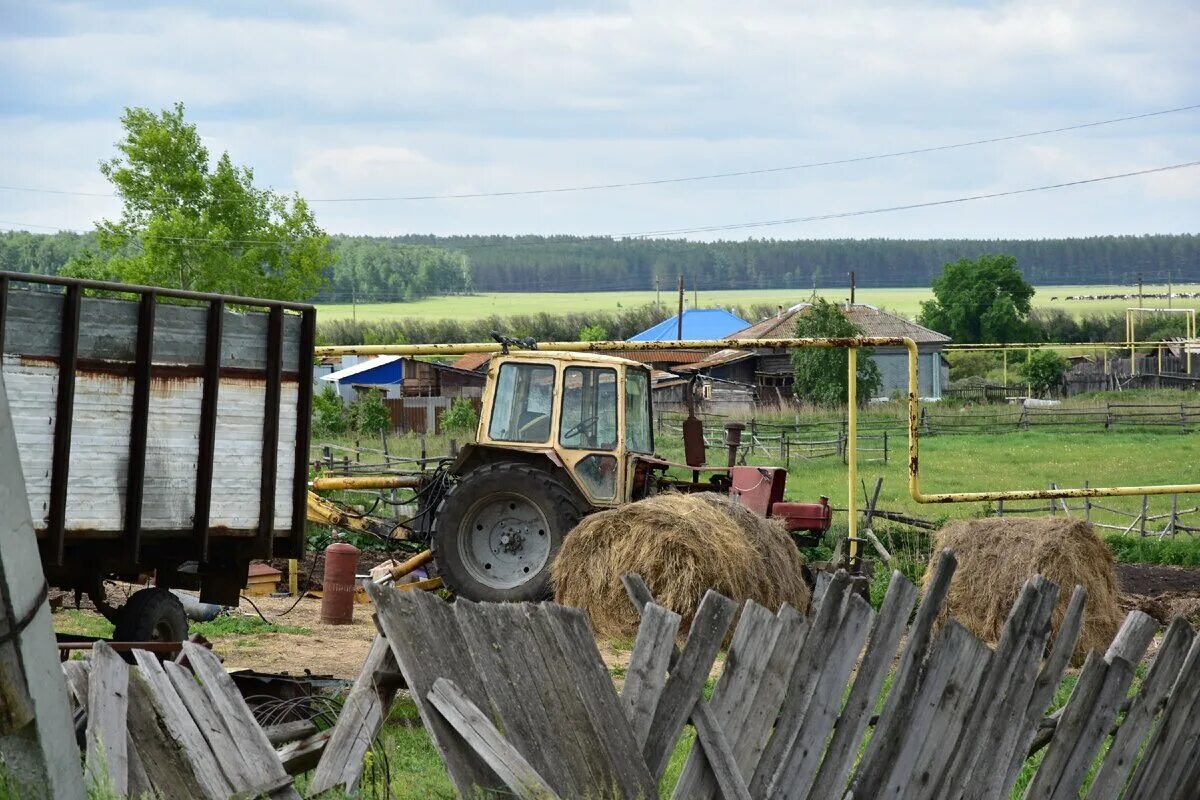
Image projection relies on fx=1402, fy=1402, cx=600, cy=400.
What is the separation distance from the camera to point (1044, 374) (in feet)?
194

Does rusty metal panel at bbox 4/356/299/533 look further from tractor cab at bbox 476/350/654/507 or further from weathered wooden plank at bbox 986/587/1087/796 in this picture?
weathered wooden plank at bbox 986/587/1087/796

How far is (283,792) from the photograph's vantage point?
427 cm

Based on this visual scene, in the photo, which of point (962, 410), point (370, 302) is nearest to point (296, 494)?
point (962, 410)

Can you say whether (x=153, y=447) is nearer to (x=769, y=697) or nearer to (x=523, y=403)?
(x=769, y=697)

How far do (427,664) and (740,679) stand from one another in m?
1.03

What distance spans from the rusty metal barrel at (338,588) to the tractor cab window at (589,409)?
222 cm

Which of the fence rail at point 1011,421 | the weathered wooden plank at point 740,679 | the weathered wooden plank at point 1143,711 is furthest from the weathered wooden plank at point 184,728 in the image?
the fence rail at point 1011,421

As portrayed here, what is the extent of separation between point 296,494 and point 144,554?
3.22ft

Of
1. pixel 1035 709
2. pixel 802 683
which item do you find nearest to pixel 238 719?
pixel 802 683

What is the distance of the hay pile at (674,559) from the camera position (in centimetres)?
1087

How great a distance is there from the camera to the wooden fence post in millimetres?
3682

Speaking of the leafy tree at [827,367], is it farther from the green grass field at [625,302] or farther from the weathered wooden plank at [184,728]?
the green grass field at [625,302]

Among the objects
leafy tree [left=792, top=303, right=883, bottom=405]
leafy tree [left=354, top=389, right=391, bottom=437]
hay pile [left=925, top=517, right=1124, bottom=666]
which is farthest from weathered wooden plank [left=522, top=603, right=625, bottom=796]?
leafy tree [left=792, top=303, right=883, bottom=405]

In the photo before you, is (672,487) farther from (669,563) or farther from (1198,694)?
(1198,694)
